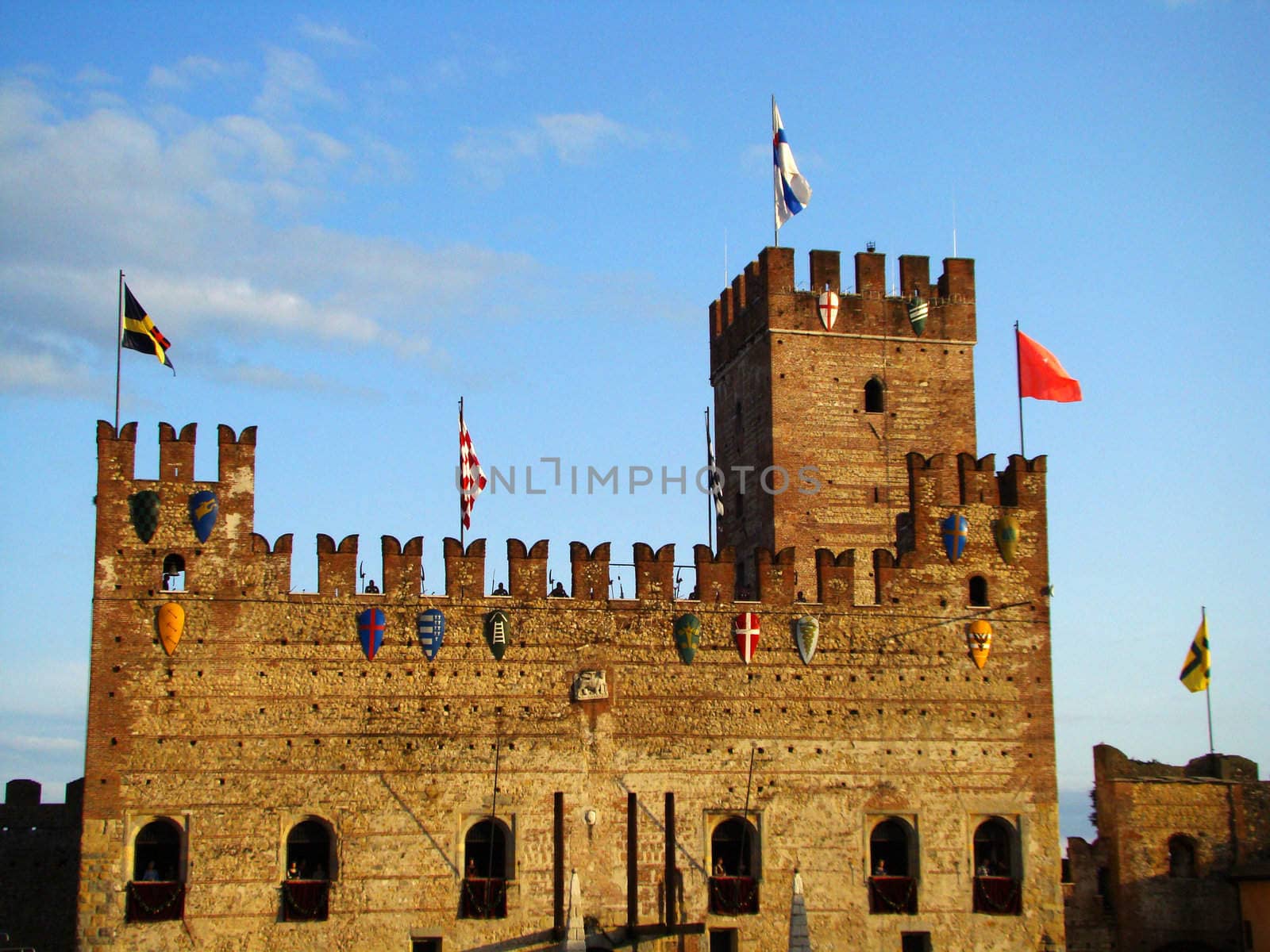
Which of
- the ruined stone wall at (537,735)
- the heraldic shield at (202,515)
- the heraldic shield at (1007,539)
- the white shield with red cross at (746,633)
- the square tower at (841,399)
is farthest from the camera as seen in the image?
the square tower at (841,399)

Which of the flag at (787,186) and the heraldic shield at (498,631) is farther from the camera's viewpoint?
the flag at (787,186)

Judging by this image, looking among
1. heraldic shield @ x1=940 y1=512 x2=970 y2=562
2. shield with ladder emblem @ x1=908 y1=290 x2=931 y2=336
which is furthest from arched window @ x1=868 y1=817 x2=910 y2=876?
shield with ladder emblem @ x1=908 y1=290 x2=931 y2=336

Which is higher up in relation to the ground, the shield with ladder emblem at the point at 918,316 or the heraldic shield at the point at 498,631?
the shield with ladder emblem at the point at 918,316

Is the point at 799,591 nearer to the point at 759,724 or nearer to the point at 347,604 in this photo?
the point at 759,724

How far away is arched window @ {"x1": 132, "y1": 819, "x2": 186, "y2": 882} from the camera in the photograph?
103ft

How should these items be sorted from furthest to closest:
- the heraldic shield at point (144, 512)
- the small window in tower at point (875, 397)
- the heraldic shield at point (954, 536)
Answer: the small window in tower at point (875, 397)
the heraldic shield at point (954, 536)
the heraldic shield at point (144, 512)

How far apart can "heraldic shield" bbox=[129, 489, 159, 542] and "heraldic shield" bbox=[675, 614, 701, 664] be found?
32.0ft

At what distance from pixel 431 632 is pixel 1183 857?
664 inches

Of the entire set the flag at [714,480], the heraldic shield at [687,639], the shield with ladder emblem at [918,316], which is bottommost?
the heraldic shield at [687,639]

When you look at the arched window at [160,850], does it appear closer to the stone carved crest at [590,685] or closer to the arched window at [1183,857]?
the stone carved crest at [590,685]

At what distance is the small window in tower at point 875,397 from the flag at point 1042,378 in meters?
3.55

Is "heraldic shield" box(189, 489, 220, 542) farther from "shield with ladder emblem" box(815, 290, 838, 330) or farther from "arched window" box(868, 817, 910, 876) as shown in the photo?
"shield with ladder emblem" box(815, 290, 838, 330)

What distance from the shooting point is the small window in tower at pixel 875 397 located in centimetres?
4038

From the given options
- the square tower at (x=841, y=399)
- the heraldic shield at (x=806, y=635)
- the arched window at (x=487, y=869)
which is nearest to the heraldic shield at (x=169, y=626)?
the arched window at (x=487, y=869)
